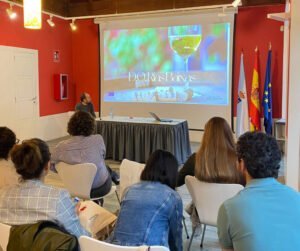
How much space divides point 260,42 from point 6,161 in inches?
229

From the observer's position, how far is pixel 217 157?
8.77ft

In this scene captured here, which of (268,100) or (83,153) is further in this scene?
(268,100)

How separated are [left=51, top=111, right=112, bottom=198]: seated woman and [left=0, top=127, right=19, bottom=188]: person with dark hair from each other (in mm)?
505

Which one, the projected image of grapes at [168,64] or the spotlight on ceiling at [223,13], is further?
the projected image of grapes at [168,64]

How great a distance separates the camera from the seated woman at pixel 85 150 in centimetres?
331

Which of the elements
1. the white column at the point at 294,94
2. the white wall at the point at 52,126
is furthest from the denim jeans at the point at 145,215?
the white wall at the point at 52,126

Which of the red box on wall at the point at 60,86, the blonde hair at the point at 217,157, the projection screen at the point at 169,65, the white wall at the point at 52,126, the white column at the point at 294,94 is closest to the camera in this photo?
the blonde hair at the point at 217,157

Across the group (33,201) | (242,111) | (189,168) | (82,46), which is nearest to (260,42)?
(242,111)

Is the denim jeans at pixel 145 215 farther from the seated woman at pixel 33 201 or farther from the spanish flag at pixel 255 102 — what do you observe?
the spanish flag at pixel 255 102

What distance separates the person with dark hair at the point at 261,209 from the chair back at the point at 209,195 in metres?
0.97

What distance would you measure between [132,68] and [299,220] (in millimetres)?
7309

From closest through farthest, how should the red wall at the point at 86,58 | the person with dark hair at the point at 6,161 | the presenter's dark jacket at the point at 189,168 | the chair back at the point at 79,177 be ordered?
the person with dark hair at the point at 6,161 → the presenter's dark jacket at the point at 189,168 → the chair back at the point at 79,177 → the red wall at the point at 86,58

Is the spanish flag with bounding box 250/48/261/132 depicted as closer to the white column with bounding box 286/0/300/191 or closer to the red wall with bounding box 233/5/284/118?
the red wall with bounding box 233/5/284/118

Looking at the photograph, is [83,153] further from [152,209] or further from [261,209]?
[261,209]
